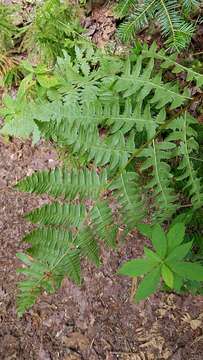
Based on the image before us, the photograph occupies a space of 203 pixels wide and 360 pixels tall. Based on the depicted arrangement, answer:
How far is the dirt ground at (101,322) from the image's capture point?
274 cm

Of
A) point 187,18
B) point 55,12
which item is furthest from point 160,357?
point 55,12

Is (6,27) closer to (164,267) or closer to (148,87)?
(148,87)

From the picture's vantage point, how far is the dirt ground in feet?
9.00

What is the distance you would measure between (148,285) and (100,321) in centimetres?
112

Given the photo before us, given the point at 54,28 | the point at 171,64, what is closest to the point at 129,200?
the point at 171,64

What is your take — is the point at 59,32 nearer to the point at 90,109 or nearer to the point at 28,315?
the point at 90,109

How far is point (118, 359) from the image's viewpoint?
2775 millimetres

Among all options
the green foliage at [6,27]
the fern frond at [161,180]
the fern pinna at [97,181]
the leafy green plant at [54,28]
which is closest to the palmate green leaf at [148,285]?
the fern pinna at [97,181]

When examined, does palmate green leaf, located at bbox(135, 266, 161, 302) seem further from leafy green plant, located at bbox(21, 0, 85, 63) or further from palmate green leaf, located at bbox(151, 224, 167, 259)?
leafy green plant, located at bbox(21, 0, 85, 63)

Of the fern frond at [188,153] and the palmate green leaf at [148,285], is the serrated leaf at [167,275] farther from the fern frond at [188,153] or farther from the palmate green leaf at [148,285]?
the fern frond at [188,153]

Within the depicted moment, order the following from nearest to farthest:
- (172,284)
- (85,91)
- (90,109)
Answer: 1. (172,284)
2. (90,109)
3. (85,91)

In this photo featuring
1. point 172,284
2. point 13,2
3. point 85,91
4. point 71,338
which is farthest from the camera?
point 13,2

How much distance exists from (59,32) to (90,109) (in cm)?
112

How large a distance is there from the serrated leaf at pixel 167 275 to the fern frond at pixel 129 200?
0.38 m
